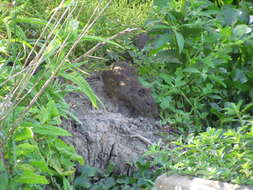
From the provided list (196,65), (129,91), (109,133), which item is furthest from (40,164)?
(196,65)

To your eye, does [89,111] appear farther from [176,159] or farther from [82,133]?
[176,159]

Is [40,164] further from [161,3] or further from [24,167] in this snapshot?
[161,3]

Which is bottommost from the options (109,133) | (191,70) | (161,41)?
(109,133)

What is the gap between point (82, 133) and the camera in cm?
306

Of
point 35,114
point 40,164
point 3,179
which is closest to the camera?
point 3,179

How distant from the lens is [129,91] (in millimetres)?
3883

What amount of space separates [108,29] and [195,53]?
1.07 m

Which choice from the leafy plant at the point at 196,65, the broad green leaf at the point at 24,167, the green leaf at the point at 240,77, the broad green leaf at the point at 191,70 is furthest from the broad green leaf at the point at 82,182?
the green leaf at the point at 240,77

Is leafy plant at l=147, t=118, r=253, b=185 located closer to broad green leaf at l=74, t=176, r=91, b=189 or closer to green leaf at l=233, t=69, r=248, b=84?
broad green leaf at l=74, t=176, r=91, b=189

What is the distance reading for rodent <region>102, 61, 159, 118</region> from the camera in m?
3.83

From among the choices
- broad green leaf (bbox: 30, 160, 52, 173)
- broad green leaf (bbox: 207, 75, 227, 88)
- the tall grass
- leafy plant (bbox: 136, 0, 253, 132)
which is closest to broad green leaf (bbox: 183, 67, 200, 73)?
leafy plant (bbox: 136, 0, 253, 132)

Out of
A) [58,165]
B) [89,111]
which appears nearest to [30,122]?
[58,165]

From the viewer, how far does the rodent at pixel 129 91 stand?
3.83 meters

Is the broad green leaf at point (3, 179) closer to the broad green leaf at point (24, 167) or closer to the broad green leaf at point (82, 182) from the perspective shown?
the broad green leaf at point (24, 167)
